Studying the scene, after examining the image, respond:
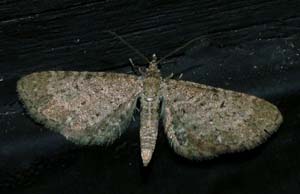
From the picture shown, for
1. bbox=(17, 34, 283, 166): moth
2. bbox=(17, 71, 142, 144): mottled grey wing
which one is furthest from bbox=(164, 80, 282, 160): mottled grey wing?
bbox=(17, 71, 142, 144): mottled grey wing

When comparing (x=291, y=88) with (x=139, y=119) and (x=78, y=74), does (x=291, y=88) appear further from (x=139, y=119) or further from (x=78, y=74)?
(x=78, y=74)

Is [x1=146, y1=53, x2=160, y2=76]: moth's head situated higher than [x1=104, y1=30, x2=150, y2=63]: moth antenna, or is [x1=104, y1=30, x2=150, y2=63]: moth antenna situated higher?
[x1=104, y1=30, x2=150, y2=63]: moth antenna

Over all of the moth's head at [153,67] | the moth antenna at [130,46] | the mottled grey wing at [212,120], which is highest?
the moth antenna at [130,46]

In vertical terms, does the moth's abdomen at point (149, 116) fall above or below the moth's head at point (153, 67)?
below

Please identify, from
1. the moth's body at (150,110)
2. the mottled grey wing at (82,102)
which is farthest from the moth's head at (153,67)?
the mottled grey wing at (82,102)

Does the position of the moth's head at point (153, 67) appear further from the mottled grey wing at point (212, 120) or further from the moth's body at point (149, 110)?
the mottled grey wing at point (212, 120)

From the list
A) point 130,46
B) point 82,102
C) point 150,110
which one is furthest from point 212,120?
point 82,102

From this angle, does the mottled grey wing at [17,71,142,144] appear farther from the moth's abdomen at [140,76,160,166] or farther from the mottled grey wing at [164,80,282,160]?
→ the mottled grey wing at [164,80,282,160]
